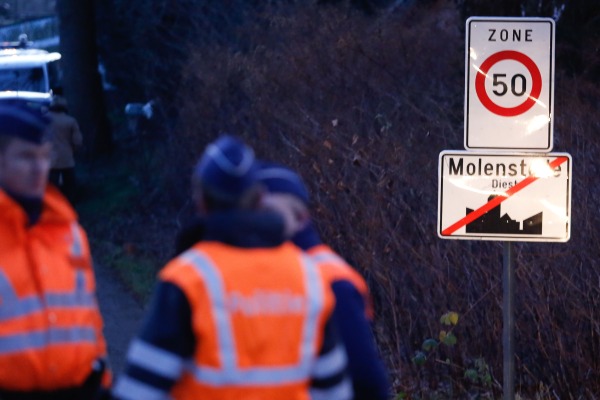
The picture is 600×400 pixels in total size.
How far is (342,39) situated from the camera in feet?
43.0

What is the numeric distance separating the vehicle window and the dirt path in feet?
32.1

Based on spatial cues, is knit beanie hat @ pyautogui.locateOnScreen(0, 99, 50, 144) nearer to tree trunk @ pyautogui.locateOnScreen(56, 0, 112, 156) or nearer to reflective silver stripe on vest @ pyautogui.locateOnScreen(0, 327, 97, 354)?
reflective silver stripe on vest @ pyautogui.locateOnScreen(0, 327, 97, 354)

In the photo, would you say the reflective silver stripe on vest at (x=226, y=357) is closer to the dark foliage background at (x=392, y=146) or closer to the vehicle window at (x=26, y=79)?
the dark foliage background at (x=392, y=146)

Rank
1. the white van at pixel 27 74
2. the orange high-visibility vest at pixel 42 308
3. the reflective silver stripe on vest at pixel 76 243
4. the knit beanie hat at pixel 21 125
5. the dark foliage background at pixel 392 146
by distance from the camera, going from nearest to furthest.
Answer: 1. the orange high-visibility vest at pixel 42 308
2. the knit beanie hat at pixel 21 125
3. the reflective silver stripe on vest at pixel 76 243
4. the dark foliage background at pixel 392 146
5. the white van at pixel 27 74

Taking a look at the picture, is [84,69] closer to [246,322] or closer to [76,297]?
[76,297]

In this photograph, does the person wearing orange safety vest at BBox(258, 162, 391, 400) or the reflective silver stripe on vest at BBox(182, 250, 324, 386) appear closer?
the reflective silver stripe on vest at BBox(182, 250, 324, 386)

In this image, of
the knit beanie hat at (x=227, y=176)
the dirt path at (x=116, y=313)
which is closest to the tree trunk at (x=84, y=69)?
the dirt path at (x=116, y=313)

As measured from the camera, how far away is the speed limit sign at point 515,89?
6301 mm

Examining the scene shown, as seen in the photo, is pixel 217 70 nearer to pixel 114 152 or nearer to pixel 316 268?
pixel 114 152

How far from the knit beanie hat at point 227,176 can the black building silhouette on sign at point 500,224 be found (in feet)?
9.94

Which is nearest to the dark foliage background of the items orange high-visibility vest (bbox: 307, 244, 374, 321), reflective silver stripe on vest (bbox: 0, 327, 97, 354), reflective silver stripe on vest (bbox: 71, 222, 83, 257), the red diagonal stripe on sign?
the red diagonal stripe on sign

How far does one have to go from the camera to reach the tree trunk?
22438 millimetres

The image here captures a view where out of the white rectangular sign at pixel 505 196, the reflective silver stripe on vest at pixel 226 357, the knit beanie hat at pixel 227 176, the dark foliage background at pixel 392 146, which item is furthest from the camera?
the dark foliage background at pixel 392 146

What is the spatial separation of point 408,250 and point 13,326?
186 inches
